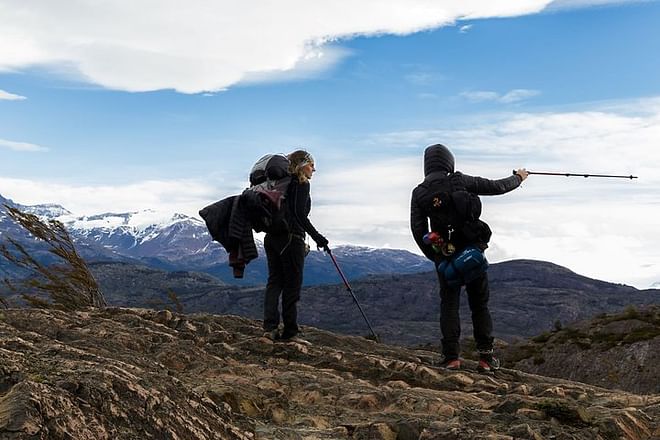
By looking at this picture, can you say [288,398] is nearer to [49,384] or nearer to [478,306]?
[49,384]

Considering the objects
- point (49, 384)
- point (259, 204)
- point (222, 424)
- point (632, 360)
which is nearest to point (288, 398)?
point (222, 424)

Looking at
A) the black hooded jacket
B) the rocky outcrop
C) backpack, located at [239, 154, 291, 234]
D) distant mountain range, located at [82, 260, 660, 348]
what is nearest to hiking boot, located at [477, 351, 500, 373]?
the black hooded jacket

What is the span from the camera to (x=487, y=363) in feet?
32.8

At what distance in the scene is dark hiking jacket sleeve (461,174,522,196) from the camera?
972 cm

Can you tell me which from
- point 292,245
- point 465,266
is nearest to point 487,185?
point 465,266

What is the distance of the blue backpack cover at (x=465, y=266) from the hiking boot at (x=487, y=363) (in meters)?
1.37

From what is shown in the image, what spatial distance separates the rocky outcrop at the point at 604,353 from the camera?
20203 millimetres

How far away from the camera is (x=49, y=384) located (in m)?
4.32

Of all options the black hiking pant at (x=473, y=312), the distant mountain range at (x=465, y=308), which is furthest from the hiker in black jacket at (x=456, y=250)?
the distant mountain range at (x=465, y=308)

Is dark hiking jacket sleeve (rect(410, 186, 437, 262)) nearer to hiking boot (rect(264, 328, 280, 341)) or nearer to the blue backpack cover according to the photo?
the blue backpack cover

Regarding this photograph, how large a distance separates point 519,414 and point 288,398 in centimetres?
253

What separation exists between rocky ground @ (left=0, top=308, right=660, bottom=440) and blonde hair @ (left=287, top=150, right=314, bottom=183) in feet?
9.32

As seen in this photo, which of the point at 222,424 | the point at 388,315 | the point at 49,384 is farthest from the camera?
the point at 388,315

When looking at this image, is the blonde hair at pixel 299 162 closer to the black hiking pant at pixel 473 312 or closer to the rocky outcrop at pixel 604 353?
the black hiking pant at pixel 473 312
